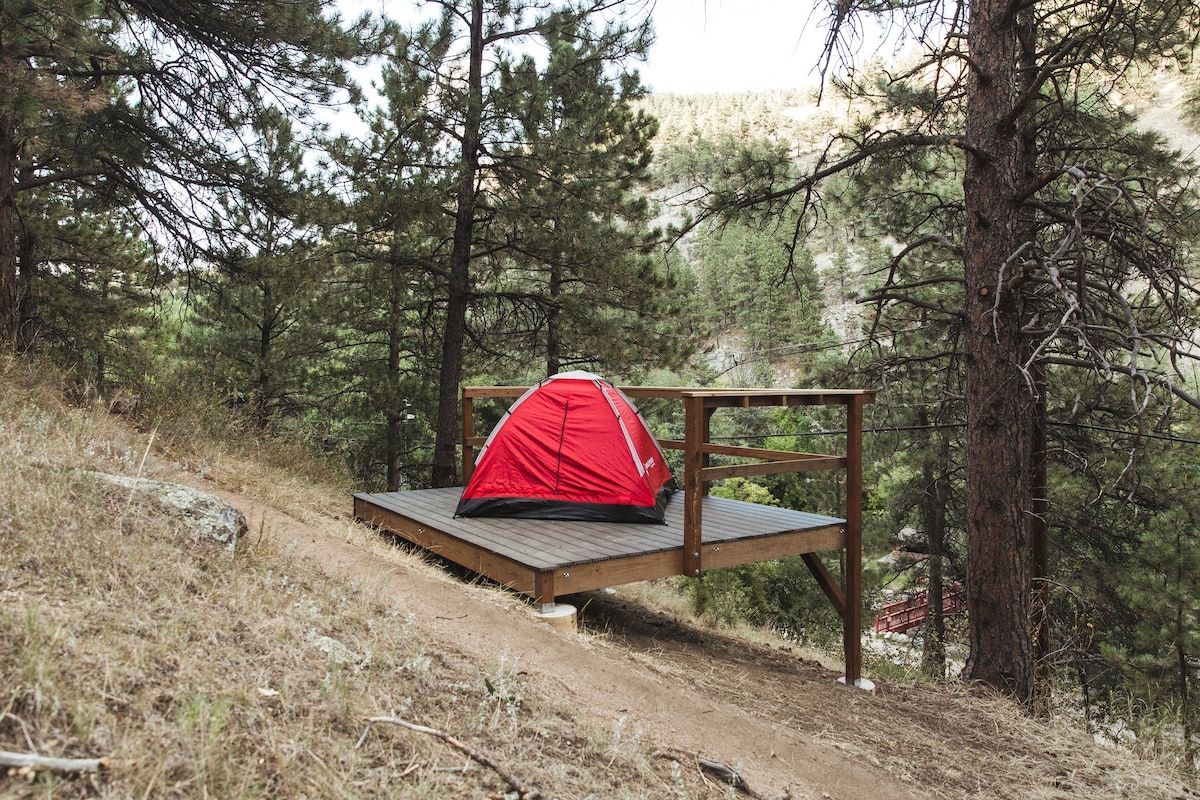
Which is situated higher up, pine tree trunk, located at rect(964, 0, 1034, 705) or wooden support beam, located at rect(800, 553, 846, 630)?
pine tree trunk, located at rect(964, 0, 1034, 705)

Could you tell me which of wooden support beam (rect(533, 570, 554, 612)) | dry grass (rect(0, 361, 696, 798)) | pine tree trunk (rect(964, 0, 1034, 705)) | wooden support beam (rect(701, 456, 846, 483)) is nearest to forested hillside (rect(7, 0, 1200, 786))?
pine tree trunk (rect(964, 0, 1034, 705))

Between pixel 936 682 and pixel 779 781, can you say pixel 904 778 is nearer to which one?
pixel 779 781

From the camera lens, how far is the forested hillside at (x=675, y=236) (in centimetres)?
541

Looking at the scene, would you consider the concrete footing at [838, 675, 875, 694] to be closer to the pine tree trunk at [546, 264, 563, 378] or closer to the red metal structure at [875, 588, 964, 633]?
the red metal structure at [875, 588, 964, 633]

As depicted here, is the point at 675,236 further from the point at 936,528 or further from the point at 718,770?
the point at 936,528

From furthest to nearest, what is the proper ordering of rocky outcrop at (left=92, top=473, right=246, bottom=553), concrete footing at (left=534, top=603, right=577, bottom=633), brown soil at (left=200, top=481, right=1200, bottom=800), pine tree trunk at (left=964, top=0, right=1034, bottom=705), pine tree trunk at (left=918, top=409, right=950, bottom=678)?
pine tree trunk at (left=918, top=409, right=950, bottom=678)
pine tree trunk at (left=964, top=0, right=1034, bottom=705)
concrete footing at (left=534, top=603, right=577, bottom=633)
rocky outcrop at (left=92, top=473, right=246, bottom=553)
brown soil at (left=200, top=481, right=1200, bottom=800)

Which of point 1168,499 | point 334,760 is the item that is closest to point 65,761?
point 334,760

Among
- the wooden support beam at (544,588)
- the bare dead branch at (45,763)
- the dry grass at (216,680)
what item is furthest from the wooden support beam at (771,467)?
the bare dead branch at (45,763)

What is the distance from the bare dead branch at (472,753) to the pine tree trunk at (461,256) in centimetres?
777

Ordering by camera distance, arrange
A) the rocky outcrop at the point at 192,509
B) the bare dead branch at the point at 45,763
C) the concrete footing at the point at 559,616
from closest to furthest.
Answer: the bare dead branch at the point at 45,763 → the rocky outcrop at the point at 192,509 → the concrete footing at the point at 559,616

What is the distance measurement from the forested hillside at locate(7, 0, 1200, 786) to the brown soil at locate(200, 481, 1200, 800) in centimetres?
87

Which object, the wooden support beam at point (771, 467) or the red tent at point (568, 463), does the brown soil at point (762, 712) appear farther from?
the wooden support beam at point (771, 467)

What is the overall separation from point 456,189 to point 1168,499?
10959 millimetres

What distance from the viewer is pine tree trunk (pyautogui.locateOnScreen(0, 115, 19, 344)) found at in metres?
7.41
